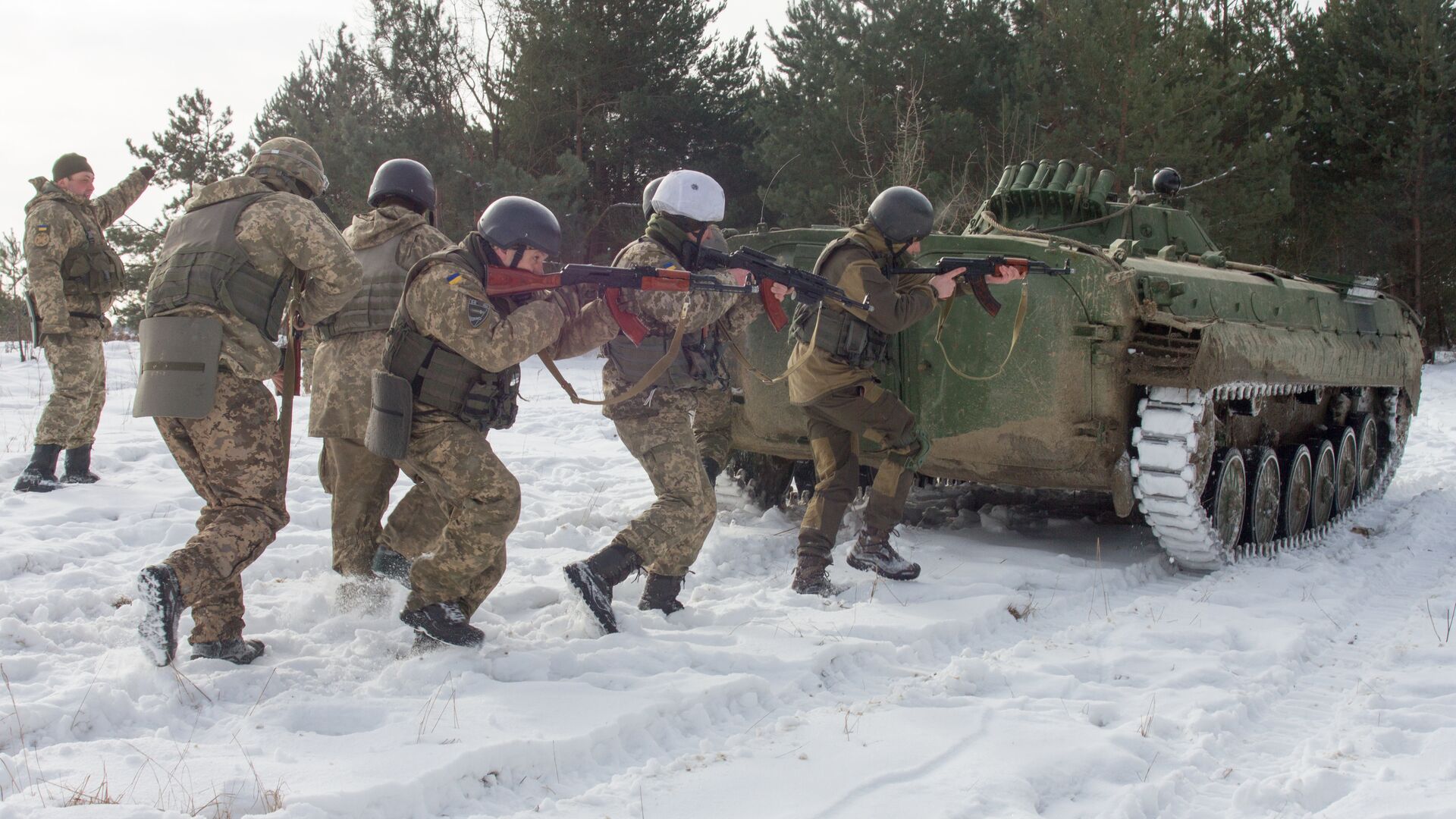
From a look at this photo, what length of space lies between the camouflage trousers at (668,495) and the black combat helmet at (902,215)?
1365mm

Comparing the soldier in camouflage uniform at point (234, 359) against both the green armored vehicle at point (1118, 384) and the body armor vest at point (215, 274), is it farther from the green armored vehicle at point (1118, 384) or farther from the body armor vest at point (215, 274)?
the green armored vehicle at point (1118, 384)

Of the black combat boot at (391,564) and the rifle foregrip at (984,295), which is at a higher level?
the rifle foregrip at (984,295)

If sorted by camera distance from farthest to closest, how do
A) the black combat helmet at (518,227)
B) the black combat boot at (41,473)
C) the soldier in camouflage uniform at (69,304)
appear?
the soldier in camouflage uniform at (69,304), the black combat boot at (41,473), the black combat helmet at (518,227)

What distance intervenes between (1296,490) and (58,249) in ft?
26.1

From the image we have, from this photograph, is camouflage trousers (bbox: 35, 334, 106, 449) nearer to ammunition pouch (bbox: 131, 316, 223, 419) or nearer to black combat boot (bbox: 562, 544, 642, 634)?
ammunition pouch (bbox: 131, 316, 223, 419)

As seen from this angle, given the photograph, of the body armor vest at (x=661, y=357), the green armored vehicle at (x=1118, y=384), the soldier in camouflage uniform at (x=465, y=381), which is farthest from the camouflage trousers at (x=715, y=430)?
the soldier in camouflage uniform at (x=465, y=381)

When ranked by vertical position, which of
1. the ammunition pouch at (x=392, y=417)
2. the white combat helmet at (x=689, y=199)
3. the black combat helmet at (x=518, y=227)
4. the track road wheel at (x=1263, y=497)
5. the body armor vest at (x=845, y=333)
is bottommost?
the track road wheel at (x=1263, y=497)

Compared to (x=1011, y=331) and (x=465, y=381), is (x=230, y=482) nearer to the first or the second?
(x=465, y=381)

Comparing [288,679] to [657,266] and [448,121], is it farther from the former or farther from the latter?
[448,121]

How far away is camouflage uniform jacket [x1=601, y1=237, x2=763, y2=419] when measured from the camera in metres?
4.63

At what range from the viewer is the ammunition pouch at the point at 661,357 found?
470 cm

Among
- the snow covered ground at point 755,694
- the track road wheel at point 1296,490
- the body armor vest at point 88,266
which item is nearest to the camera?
the snow covered ground at point 755,694

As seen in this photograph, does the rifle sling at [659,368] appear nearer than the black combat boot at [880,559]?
Yes

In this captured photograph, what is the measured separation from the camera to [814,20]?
888 inches
